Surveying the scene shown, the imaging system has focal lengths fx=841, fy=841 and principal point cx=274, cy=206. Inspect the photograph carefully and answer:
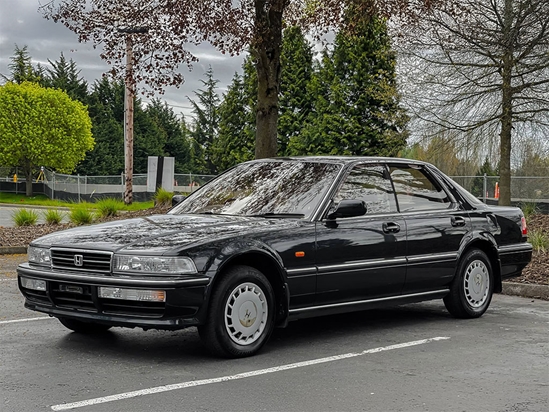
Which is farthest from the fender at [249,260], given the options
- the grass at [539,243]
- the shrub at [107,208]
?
the shrub at [107,208]

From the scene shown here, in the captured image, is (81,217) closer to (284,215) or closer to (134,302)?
(284,215)

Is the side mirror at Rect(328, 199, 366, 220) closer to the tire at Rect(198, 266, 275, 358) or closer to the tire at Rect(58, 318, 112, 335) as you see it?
the tire at Rect(198, 266, 275, 358)

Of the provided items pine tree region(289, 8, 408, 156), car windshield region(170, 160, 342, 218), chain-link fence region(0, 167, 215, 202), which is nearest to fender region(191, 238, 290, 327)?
car windshield region(170, 160, 342, 218)

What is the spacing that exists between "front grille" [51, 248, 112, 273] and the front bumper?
54 millimetres

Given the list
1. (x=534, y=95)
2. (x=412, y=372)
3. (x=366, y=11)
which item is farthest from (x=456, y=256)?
(x=534, y=95)

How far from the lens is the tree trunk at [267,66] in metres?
16.1

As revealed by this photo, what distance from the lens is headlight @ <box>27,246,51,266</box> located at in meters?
6.67

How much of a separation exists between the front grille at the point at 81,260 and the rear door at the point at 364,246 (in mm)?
1791

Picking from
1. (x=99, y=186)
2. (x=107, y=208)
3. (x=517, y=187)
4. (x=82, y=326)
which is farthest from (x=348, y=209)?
(x=99, y=186)

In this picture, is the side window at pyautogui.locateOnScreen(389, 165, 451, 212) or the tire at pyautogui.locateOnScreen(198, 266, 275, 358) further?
the side window at pyautogui.locateOnScreen(389, 165, 451, 212)

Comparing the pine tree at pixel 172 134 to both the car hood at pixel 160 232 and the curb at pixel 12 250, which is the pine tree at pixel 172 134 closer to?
the curb at pixel 12 250

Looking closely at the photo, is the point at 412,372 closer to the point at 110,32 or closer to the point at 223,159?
the point at 110,32

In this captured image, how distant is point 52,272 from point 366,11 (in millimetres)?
11126

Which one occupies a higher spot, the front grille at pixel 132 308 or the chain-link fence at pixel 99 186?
the chain-link fence at pixel 99 186
